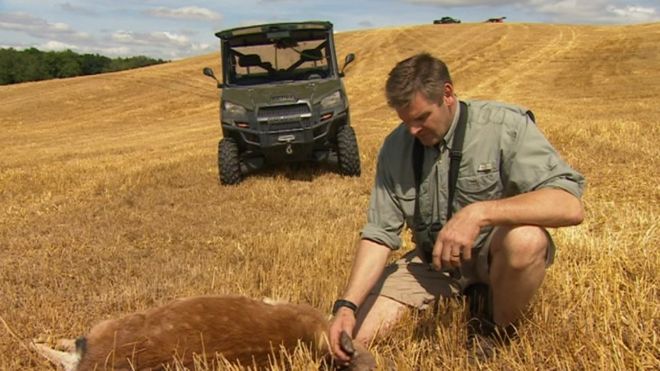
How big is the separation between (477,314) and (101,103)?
3122 cm

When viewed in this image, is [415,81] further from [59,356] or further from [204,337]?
[59,356]

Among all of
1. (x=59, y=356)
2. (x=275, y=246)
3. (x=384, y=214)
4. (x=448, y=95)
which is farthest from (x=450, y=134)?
(x=275, y=246)

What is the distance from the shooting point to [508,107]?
358 cm

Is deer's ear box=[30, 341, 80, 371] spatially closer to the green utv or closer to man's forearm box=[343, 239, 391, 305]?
man's forearm box=[343, 239, 391, 305]

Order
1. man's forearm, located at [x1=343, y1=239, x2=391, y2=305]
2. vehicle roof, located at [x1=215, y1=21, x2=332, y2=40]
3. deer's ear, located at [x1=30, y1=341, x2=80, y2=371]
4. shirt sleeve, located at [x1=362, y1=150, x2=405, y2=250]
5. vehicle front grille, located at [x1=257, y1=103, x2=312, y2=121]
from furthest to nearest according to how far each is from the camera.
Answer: vehicle roof, located at [x1=215, y1=21, x2=332, y2=40]
vehicle front grille, located at [x1=257, y1=103, x2=312, y2=121]
shirt sleeve, located at [x1=362, y1=150, x2=405, y2=250]
man's forearm, located at [x1=343, y1=239, x2=391, y2=305]
deer's ear, located at [x1=30, y1=341, x2=80, y2=371]

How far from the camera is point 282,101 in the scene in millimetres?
9336

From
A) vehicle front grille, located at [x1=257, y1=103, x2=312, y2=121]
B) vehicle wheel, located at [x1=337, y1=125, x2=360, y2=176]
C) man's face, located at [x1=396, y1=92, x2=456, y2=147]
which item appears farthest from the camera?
vehicle wheel, located at [x1=337, y1=125, x2=360, y2=176]

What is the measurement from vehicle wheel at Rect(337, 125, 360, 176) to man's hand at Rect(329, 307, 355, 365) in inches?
245

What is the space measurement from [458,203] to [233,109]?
6437 mm

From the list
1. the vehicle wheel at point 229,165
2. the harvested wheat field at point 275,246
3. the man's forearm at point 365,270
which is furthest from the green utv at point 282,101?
the man's forearm at point 365,270

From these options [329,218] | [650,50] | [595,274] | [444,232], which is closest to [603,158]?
[329,218]

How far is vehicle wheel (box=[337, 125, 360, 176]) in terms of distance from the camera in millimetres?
9438

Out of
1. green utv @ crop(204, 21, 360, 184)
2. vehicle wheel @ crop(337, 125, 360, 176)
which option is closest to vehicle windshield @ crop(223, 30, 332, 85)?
green utv @ crop(204, 21, 360, 184)

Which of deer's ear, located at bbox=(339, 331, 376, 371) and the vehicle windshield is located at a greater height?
the vehicle windshield
